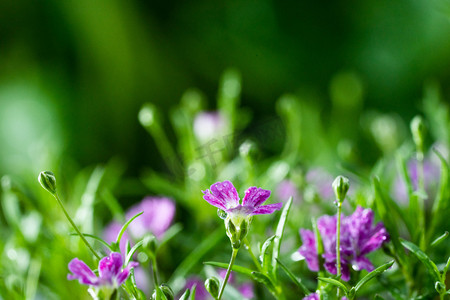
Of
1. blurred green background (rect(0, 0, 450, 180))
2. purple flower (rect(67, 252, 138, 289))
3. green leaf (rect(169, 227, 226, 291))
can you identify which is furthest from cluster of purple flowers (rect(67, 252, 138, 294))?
blurred green background (rect(0, 0, 450, 180))

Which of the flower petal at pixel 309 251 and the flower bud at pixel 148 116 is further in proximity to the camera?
the flower bud at pixel 148 116

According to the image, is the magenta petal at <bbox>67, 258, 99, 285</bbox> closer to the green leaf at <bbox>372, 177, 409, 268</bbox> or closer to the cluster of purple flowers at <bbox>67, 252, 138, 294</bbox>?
the cluster of purple flowers at <bbox>67, 252, 138, 294</bbox>

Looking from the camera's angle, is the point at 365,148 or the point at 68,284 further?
the point at 365,148

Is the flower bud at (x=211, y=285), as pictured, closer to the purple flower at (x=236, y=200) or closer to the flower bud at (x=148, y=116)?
the purple flower at (x=236, y=200)

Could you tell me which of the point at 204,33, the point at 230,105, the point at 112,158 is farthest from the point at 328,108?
the point at 230,105

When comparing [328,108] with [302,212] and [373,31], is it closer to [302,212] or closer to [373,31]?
[373,31]

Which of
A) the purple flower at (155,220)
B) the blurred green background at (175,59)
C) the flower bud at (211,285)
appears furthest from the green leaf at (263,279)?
the blurred green background at (175,59)

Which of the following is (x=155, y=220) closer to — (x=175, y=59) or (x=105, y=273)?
(x=105, y=273)
